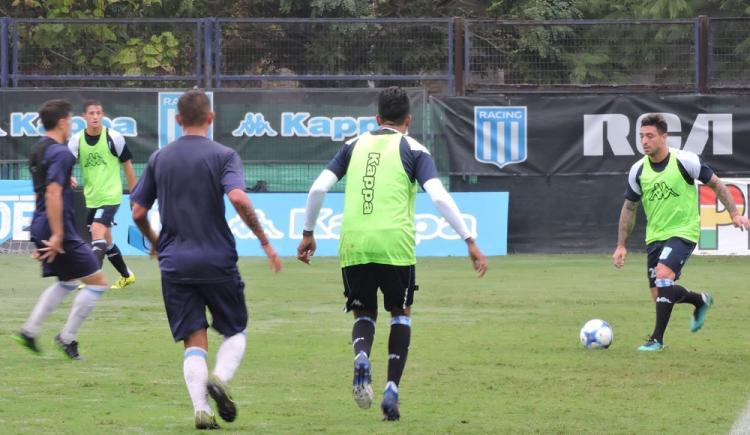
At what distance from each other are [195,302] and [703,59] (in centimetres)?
1737

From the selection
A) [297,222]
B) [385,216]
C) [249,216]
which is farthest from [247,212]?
[297,222]

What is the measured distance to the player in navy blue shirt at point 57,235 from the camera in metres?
10.3

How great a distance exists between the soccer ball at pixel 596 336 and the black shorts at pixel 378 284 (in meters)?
3.62

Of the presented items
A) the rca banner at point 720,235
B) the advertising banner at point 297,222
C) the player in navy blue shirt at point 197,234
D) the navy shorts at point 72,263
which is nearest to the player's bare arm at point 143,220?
the player in navy blue shirt at point 197,234

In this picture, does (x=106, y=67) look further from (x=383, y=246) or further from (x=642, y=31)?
(x=383, y=246)

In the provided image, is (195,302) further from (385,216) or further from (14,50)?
(14,50)

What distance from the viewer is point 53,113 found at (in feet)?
34.3

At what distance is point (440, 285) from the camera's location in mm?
18281

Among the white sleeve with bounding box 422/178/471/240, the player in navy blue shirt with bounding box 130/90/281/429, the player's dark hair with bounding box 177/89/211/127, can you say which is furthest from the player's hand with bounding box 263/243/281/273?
the white sleeve with bounding box 422/178/471/240

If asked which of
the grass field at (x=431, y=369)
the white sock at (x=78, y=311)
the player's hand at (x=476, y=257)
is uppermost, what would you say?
the player's hand at (x=476, y=257)

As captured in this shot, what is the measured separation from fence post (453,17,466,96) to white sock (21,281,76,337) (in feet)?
45.7

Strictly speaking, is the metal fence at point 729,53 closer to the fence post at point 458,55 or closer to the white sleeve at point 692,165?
the fence post at point 458,55

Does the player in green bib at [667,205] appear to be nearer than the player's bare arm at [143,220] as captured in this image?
No

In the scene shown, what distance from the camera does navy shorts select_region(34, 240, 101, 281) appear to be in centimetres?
1064
